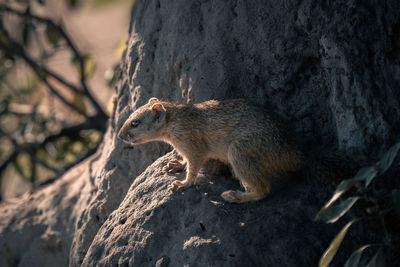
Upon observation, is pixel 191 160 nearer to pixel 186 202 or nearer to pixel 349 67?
pixel 186 202

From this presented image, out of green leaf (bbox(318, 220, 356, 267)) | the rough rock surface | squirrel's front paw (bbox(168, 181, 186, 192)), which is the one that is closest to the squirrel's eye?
the rough rock surface

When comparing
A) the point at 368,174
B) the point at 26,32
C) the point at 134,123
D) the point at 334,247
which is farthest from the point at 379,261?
the point at 26,32

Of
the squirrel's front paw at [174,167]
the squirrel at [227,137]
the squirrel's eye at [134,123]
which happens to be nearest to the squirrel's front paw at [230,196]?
the squirrel at [227,137]

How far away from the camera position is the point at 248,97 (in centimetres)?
364

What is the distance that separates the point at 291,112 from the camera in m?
3.52

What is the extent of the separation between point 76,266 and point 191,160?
4.93ft

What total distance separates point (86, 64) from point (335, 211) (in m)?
5.33

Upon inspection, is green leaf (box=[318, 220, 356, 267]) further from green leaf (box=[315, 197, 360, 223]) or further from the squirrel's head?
the squirrel's head

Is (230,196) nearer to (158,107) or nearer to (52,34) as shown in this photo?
(158,107)

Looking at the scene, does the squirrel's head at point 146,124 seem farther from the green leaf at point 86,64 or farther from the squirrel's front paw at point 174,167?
the green leaf at point 86,64

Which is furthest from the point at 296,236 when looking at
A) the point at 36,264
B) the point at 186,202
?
the point at 36,264

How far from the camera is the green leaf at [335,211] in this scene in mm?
2370

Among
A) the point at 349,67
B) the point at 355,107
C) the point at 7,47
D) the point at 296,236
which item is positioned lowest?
the point at 296,236

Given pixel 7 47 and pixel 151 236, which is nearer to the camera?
pixel 151 236
